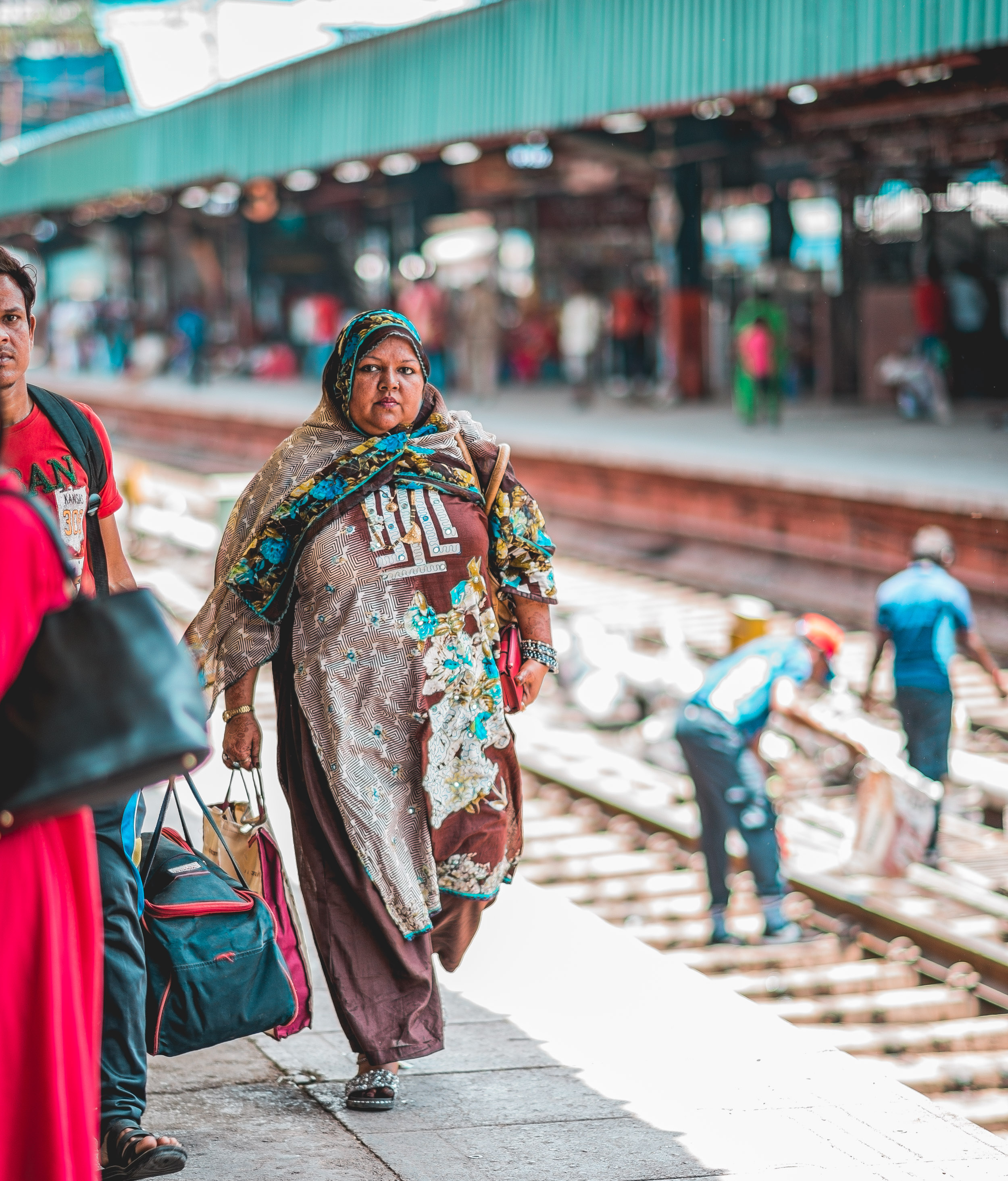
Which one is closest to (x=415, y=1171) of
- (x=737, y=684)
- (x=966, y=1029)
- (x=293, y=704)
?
(x=293, y=704)

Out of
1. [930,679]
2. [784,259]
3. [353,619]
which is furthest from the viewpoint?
[784,259]

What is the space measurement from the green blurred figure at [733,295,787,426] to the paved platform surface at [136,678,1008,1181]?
498 inches

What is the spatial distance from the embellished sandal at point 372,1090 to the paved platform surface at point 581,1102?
0.02 m

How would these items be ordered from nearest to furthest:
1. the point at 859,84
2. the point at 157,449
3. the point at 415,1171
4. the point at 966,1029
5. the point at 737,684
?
the point at 415,1171 < the point at 966,1029 < the point at 737,684 < the point at 859,84 < the point at 157,449

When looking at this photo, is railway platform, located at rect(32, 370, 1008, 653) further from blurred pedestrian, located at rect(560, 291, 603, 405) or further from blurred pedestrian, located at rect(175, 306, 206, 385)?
blurred pedestrian, located at rect(175, 306, 206, 385)

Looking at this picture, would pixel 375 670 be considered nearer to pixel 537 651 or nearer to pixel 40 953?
pixel 537 651

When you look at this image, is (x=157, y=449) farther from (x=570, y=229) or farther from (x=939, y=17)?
(x=939, y=17)

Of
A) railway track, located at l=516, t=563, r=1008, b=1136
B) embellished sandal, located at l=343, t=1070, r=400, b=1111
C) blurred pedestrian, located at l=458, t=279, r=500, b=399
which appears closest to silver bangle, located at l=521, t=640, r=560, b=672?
embellished sandal, located at l=343, t=1070, r=400, b=1111

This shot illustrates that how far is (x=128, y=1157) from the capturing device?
276 centimetres

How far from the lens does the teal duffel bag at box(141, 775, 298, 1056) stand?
9.51 feet

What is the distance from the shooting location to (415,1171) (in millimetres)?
2971

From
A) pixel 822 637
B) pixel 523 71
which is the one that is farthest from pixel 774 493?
pixel 822 637

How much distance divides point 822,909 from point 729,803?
2.06 ft

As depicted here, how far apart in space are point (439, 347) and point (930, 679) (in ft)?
54.8
